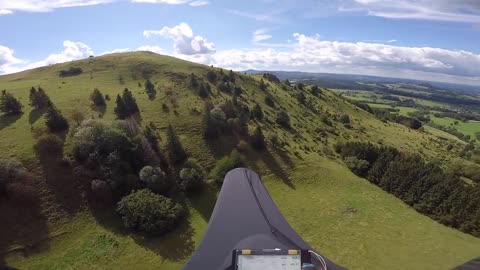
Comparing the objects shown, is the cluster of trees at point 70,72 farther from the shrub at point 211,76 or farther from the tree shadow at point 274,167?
the tree shadow at point 274,167

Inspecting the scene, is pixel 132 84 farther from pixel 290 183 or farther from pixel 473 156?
pixel 473 156

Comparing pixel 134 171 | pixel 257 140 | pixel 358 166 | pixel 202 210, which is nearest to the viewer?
pixel 202 210

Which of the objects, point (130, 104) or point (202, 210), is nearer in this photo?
point (202, 210)

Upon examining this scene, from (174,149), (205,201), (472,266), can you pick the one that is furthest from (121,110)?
(472,266)

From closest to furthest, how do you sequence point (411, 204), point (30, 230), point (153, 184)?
point (30, 230)
point (153, 184)
point (411, 204)

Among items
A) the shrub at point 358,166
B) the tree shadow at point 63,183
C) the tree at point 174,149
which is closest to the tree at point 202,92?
the tree at point 174,149

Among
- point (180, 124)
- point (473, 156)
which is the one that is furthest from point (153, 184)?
point (473, 156)

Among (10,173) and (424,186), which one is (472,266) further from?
(10,173)

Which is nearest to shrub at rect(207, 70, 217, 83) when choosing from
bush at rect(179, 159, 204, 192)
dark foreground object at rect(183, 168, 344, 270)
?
bush at rect(179, 159, 204, 192)
